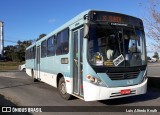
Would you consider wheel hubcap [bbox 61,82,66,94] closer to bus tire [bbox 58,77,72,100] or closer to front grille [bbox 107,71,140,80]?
bus tire [bbox 58,77,72,100]

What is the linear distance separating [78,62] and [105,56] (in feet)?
4.07

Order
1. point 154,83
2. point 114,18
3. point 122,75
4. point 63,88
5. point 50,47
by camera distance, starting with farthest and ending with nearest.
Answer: point 154,83 → point 50,47 → point 63,88 → point 114,18 → point 122,75

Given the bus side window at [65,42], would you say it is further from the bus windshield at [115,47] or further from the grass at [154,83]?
the grass at [154,83]

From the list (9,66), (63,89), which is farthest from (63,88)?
(9,66)

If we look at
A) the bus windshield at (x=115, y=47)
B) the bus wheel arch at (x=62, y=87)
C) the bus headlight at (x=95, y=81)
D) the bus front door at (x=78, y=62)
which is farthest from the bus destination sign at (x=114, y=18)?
the bus wheel arch at (x=62, y=87)

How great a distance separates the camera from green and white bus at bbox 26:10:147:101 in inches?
341

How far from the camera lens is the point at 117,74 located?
888cm

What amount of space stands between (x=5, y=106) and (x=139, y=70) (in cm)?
516

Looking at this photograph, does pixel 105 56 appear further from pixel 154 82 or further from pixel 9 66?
pixel 9 66

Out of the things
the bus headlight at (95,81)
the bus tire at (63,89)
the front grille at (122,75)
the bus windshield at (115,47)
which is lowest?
the bus tire at (63,89)

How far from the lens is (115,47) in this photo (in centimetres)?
910

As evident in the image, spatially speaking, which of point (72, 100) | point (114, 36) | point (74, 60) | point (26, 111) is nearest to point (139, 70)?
point (114, 36)

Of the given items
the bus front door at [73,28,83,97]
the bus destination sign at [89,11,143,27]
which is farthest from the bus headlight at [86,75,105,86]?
the bus destination sign at [89,11,143,27]

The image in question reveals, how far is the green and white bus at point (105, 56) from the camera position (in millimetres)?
8656
